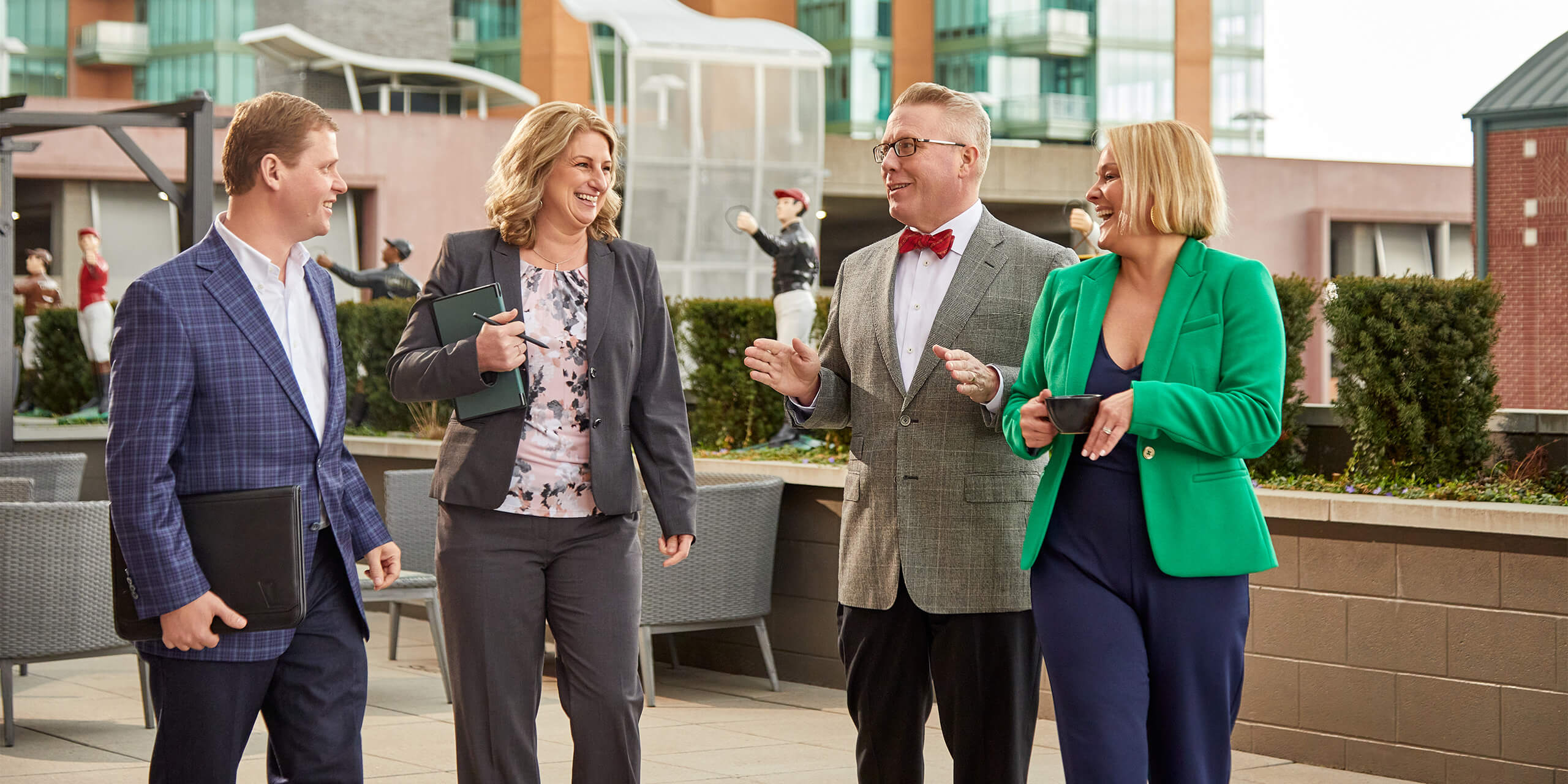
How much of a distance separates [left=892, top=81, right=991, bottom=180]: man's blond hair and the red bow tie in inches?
6.1

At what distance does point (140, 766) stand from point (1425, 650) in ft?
14.1

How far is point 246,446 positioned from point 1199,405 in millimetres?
1729

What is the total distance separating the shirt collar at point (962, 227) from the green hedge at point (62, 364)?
15352mm

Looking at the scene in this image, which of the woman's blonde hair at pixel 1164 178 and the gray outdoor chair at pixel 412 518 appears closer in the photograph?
the woman's blonde hair at pixel 1164 178

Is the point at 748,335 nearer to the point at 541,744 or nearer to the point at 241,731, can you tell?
the point at 541,744

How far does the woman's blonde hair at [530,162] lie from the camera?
3.52 m

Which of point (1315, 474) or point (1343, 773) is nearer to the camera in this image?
point (1343, 773)

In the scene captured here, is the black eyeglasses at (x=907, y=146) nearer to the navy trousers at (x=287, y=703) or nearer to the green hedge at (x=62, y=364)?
the navy trousers at (x=287, y=703)

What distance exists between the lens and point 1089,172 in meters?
35.8

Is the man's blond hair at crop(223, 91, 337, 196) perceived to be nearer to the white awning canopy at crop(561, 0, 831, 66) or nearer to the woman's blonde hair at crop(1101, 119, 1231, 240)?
the woman's blonde hair at crop(1101, 119, 1231, 240)

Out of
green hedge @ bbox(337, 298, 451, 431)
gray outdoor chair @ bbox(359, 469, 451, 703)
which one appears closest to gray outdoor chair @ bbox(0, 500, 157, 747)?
gray outdoor chair @ bbox(359, 469, 451, 703)

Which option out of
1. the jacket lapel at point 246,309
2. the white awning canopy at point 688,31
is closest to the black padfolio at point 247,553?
the jacket lapel at point 246,309

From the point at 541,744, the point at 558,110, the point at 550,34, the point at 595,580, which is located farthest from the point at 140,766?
the point at 550,34

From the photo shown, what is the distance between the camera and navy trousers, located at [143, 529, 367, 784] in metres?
2.89
